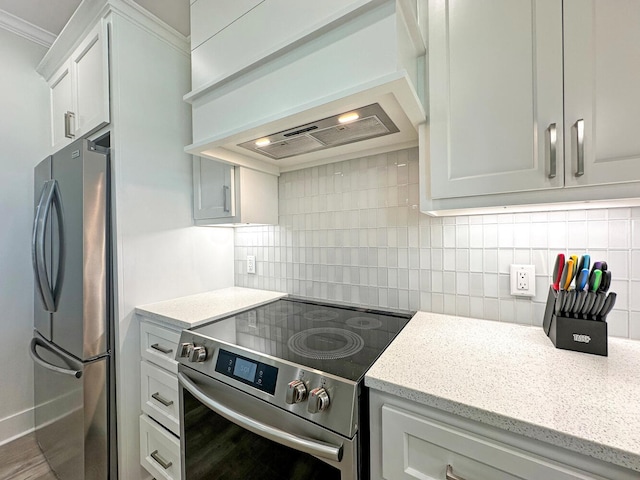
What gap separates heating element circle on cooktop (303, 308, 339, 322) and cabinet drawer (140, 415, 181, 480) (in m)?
0.78

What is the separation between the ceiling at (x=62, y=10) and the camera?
1542 millimetres

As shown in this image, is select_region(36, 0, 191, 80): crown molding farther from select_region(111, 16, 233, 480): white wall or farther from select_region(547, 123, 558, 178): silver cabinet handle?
select_region(547, 123, 558, 178): silver cabinet handle

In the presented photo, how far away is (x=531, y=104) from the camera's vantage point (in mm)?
798

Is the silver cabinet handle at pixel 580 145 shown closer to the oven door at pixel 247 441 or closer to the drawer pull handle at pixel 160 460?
the oven door at pixel 247 441

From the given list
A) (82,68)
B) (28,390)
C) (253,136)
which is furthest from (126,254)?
(28,390)

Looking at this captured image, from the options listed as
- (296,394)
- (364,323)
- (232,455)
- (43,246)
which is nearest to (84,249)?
(43,246)

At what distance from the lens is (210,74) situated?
1221 mm

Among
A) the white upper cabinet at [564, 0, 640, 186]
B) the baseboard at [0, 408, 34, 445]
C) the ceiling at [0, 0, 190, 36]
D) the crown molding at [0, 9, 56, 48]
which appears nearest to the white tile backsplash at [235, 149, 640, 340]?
the white upper cabinet at [564, 0, 640, 186]

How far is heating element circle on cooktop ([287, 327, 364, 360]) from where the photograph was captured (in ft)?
3.02

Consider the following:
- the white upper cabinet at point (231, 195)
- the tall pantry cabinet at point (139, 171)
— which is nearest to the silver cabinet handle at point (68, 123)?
the tall pantry cabinet at point (139, 171)

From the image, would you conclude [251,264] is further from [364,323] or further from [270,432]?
[270,432]

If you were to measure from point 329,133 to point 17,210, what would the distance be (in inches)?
86.3

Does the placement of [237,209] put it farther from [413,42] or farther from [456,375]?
[456,375]

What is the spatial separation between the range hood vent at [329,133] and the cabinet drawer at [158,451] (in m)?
1.39
